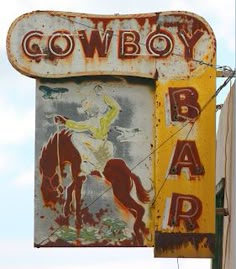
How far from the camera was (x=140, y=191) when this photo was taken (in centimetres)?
1535

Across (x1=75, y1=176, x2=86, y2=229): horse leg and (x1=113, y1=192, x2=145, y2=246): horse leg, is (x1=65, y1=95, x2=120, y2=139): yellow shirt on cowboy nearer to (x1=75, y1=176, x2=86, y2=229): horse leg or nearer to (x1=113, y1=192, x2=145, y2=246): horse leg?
(x1=75, y1=176, x2=86, y2=229): horse leg

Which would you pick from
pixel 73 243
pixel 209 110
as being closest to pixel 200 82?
pixel 209 110

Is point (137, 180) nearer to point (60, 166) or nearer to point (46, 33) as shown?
point (60, 166)

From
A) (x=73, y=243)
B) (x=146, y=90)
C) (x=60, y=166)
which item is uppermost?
(x=146, y=90)

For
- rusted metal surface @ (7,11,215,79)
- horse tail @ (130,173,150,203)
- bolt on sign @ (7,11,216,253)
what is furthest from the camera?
rusted metal surface @ (7,11,215,79)

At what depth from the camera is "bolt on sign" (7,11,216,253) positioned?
598 inches

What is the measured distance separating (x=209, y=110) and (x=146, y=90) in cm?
96

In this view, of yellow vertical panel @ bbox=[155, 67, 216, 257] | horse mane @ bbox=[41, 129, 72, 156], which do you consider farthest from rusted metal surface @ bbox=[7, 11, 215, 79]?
horse mane @ bbox=[41, 129, 72, 156]

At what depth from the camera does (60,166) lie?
50.4ft

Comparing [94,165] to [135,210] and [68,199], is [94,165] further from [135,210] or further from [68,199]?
[135,210]

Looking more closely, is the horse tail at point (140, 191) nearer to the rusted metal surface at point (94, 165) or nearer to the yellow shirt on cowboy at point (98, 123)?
the rusted metal surface at point (94, 165)

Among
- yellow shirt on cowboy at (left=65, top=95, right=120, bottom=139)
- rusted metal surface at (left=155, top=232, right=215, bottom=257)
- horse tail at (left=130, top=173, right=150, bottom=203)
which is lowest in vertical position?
rusted metal surface at (left=155, top=232, right=215, bottom=257)

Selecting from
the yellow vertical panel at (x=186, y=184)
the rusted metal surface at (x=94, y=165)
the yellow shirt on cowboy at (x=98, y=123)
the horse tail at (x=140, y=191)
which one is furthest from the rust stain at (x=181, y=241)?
the yellow shirt on cowboy at (x=98, y=123)

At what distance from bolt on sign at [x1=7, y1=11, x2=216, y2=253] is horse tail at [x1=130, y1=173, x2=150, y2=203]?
14 millimetres
